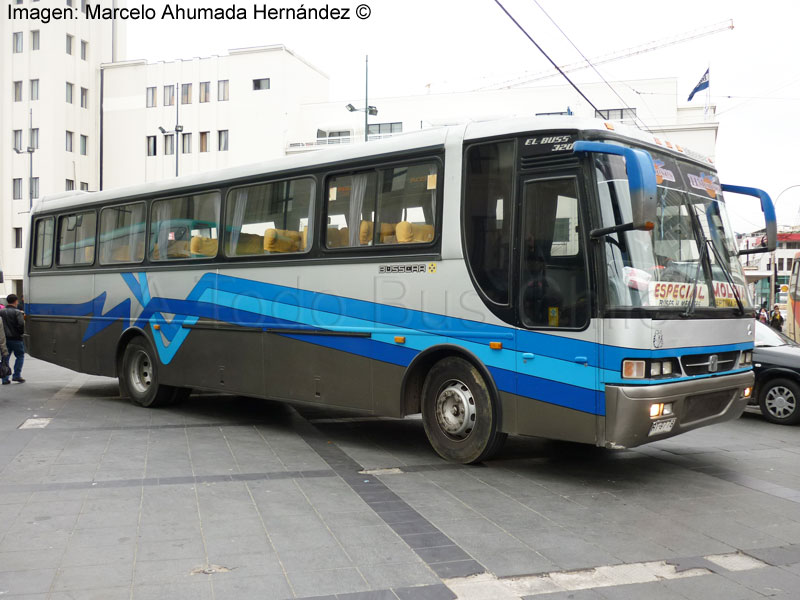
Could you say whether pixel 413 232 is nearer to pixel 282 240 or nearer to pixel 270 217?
pixel 282 240

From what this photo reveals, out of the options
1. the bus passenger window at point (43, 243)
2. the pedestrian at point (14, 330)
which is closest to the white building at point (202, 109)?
the pedestrian at point (14, 330)

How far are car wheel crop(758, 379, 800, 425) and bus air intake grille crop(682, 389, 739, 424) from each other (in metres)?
4.08

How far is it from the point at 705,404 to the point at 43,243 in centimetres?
1161

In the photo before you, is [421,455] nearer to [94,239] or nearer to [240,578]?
[240,578]

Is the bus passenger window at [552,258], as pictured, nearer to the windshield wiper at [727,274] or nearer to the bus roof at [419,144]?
the bus roof at [419,144]

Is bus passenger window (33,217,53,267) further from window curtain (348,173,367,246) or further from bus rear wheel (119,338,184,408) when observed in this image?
window curtain (348,173,367,246)

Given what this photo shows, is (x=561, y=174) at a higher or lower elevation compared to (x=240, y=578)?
higher

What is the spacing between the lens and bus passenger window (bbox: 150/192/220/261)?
10672 mm

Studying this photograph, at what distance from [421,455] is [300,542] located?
3.22 metres

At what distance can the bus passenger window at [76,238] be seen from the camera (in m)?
13.0

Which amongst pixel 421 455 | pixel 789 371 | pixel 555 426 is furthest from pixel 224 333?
pixel 789 371

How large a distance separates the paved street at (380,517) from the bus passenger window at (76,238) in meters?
3.88

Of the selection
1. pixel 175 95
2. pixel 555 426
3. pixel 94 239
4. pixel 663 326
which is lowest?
pixel 555 426

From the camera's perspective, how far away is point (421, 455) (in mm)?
8477
